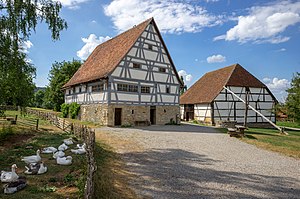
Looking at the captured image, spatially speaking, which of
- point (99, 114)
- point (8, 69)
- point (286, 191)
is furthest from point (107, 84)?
point (286, 191)

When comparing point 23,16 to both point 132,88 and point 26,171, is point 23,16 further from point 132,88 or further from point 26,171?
point 132,88

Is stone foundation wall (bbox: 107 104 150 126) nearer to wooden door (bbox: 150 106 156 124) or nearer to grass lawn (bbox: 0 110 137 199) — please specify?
wooden door (bbox: 150 106 156 124)

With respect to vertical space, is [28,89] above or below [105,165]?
above

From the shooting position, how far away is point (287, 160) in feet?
31.2

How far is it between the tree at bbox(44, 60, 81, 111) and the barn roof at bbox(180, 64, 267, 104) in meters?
21.8

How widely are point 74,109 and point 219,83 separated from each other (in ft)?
60.5

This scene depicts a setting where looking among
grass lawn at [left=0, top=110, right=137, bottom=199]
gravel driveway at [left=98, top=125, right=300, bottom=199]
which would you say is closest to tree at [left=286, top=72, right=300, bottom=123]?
gravel driveway at [left=98, top=125, right=300, bottom=199]

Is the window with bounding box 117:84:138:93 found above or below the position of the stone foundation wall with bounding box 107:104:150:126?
above

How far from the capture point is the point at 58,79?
39.4 meters

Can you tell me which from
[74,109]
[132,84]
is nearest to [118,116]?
[132,84]

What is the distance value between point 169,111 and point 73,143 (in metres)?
14.3

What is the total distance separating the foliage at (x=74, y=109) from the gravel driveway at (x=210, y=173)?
15.3 m

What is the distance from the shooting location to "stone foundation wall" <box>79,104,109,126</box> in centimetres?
1969

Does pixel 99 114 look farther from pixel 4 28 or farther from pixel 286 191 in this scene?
pixel 286 191
